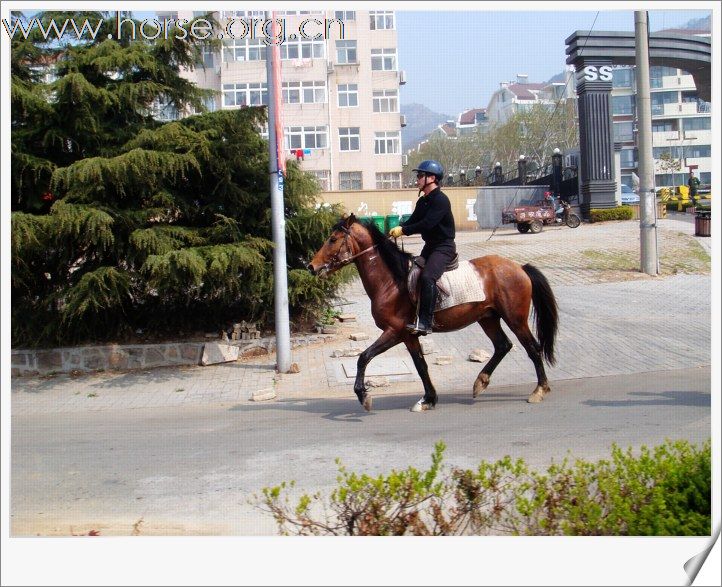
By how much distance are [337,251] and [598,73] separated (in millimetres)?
20987

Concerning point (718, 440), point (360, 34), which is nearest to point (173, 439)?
point (718, 440)

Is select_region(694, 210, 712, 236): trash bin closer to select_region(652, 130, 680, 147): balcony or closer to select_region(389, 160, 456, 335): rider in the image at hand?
select_region(652, 130, 680, 147): balcony

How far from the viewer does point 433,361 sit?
10.8 metres

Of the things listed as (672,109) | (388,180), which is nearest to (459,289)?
(672,109)

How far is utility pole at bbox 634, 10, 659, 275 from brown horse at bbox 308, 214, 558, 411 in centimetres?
789

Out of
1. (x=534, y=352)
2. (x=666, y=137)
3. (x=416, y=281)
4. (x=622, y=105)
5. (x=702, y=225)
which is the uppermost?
(x=622, y=105)

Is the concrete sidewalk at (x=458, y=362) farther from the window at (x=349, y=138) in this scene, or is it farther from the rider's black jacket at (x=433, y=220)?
the window at (x=349, y=138)

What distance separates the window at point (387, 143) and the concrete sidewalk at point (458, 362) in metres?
16.3

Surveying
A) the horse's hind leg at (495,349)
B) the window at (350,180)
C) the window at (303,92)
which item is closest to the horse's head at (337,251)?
the horse's hind leg at (495,349)

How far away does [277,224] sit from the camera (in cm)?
1050

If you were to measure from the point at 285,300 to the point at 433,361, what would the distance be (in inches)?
89.4

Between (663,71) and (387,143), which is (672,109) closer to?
(663,71)

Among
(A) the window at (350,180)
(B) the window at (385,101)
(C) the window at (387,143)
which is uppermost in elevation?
(B) the window at (385,101)

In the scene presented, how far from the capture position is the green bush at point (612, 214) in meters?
25.5
